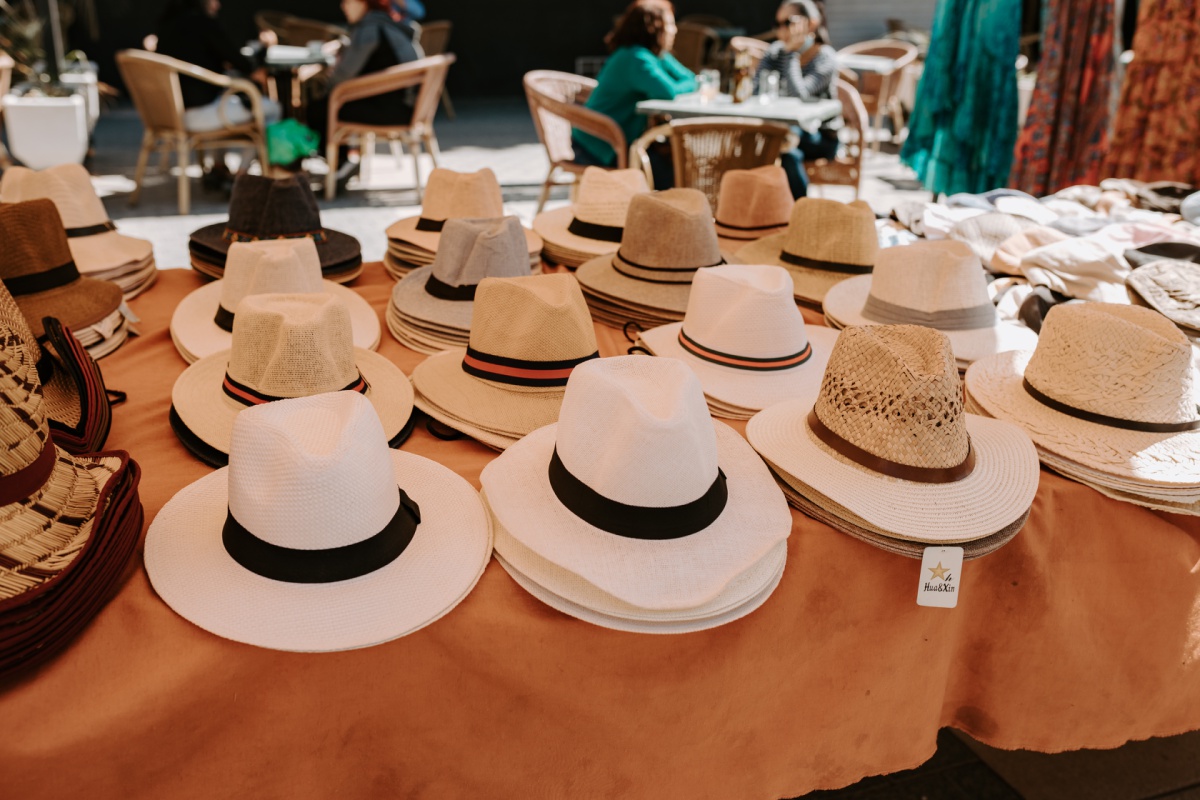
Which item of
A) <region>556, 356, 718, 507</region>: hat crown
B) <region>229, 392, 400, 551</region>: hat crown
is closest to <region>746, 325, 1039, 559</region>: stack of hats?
<region>556, 356, 718, 507</region>: hat crown

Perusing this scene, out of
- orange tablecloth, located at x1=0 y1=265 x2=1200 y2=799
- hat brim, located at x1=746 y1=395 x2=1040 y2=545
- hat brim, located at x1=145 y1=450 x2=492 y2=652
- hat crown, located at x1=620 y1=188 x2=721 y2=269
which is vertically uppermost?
hat crown, located at x1=620 y1=188 x2=721 y2=269

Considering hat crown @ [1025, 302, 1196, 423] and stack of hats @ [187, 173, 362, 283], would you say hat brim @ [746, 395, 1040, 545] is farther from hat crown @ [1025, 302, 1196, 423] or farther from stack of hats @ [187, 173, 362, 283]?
stack of hats @ [187, 173, 362, 283]

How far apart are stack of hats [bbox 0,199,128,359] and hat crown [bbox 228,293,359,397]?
21.7 inches

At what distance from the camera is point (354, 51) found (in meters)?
5.98

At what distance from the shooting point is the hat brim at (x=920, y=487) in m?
1.26

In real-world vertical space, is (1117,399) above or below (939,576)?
above

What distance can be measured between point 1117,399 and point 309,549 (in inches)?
56.1

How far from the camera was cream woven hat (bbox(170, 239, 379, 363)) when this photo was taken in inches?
67.8

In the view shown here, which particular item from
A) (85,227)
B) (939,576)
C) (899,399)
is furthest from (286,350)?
(85,227)

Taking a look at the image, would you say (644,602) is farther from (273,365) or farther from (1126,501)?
(1126,501)

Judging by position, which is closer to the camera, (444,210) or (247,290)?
(247,290)

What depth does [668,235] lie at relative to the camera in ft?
6.81

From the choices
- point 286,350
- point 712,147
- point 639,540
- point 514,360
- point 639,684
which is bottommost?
point 639,684

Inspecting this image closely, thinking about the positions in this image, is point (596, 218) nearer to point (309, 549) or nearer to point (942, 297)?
point (942, 297)
